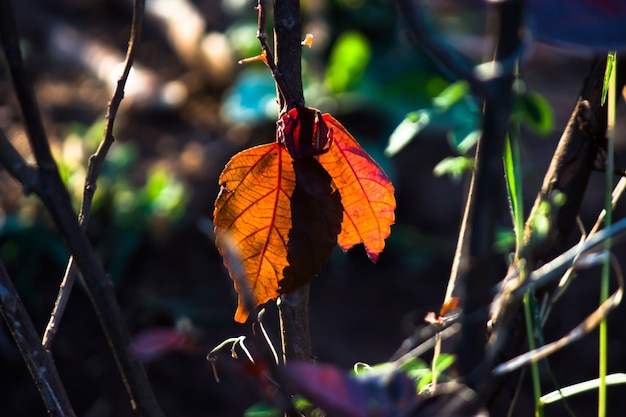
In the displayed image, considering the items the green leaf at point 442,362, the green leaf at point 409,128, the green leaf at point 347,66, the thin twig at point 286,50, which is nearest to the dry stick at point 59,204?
the thin twig at point 286,50

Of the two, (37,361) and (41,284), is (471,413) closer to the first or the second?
(37,361)

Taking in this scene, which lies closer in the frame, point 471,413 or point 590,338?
point 471,413

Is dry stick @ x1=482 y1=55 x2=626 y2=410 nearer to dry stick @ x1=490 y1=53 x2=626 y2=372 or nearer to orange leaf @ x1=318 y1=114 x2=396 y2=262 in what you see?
dry stick @ x1=490 y1=53 x2=626 y2=372

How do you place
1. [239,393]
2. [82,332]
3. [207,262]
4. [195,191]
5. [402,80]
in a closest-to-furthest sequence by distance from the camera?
[239,393] < [82,332] < [207,262] < [195,191] < [402,80]

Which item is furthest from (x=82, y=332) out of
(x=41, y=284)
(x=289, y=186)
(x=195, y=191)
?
(x=289, y=186)

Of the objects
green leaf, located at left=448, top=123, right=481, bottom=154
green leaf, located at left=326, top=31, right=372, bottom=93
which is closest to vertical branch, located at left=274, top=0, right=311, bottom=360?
green leaf, located at left=448, top=123, right=481, bottom=154

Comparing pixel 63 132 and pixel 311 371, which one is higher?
pixel 63 132
